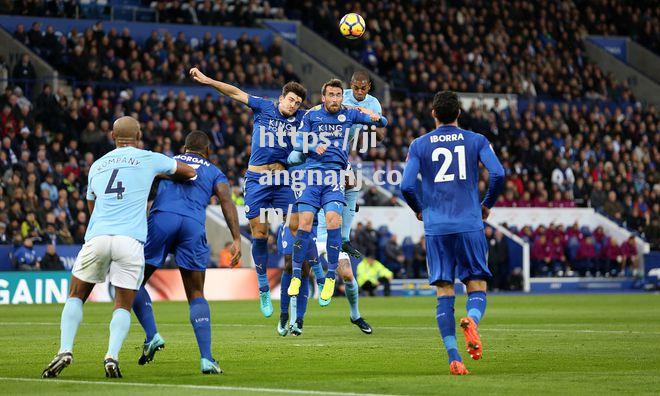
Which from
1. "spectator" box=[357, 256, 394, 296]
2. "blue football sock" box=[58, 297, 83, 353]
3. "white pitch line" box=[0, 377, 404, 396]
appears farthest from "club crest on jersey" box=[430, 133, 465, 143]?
"spectator" box=[357, 256, 394, 296]

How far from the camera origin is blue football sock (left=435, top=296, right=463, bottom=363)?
11.1m

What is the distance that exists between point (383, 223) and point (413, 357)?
81.6ft

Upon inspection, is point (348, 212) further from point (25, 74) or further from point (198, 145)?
point (25, 74)

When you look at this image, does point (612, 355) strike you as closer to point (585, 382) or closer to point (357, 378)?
point (585, 382)

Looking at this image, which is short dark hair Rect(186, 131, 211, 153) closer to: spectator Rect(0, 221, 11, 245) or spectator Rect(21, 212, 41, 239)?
spectator Rect(0, 221, 11, 245)

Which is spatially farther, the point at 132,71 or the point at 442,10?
the point at 442,10

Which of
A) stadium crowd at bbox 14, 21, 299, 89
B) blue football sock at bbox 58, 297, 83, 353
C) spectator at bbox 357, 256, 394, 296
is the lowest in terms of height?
spectator at bbox 357, 256, 394, 296

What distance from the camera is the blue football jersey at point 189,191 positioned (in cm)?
1149

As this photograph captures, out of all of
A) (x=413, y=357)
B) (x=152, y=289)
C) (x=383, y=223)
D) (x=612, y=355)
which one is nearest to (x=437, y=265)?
(x=413, y=357)

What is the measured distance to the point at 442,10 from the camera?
4844 cm

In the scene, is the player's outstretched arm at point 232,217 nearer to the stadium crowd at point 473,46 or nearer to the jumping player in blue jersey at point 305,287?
the jumping player in blue jersey at point 305,287

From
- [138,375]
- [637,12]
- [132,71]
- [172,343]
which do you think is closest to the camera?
[138,375]

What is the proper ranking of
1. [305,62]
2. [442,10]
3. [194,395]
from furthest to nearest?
[442,10] < [305,62] < [194,395]

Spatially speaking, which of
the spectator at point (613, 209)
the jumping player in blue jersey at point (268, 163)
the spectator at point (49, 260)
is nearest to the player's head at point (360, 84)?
the jumping player in blue jersey at point (268, 163)
